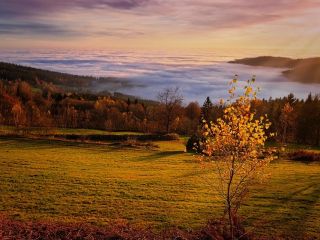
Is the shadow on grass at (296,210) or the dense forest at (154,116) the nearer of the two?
the shadow on grass at (296,210)

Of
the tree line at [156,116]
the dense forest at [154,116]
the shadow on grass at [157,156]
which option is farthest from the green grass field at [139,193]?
the tree line at [156,116]

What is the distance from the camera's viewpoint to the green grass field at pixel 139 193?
21.8 metres

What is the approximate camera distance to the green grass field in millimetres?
21750

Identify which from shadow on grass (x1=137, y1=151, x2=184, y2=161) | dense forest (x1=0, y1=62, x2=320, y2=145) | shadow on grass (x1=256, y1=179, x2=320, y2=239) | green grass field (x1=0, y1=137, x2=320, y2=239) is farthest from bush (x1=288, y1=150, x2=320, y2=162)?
dense forest (x1=0, y1=62, x2=320, y2=145)

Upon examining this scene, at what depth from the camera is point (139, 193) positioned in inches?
1056

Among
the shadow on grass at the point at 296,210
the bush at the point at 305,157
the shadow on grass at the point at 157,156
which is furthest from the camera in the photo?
the bush at the point at 305,157

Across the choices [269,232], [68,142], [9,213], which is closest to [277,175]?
[269,232]

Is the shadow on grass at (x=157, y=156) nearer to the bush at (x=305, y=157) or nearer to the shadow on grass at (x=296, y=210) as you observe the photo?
the bush at (x=305, y=157)

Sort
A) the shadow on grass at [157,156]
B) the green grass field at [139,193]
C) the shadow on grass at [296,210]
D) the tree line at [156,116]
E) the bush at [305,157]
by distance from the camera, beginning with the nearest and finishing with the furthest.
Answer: the shadow on grass at [296,210] < the green grass field at [139,193] < the shadow on grass at [157,156] < the bush at [305,157] < the tree line at [156,116]

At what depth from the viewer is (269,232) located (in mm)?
20312

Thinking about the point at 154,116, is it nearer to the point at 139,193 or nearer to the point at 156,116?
the point at 156,116

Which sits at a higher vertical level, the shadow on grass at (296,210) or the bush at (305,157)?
the bush at (305,157)

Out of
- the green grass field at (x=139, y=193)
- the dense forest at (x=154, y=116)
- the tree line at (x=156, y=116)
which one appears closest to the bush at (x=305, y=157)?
the green grass field at (x=139, y=193)

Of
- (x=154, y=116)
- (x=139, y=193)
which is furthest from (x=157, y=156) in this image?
(x=154, y=116)
